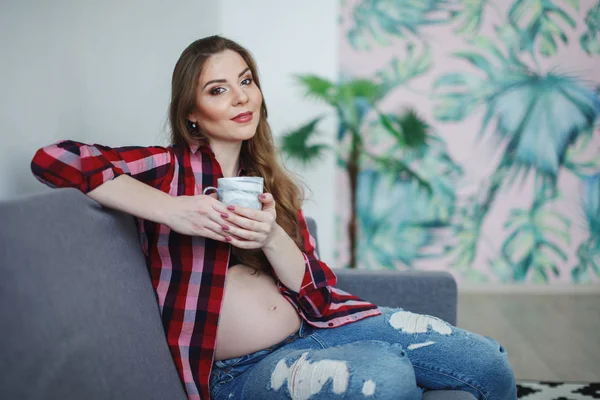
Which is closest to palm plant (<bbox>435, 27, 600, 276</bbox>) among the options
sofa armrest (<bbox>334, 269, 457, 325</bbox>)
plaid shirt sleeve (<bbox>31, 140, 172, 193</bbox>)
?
sofa armrest (<bbox>334, 269, 457, 325</bbox>)

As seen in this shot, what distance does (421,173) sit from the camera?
12.9 feet

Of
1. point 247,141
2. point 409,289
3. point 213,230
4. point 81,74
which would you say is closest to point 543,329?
point 409,289

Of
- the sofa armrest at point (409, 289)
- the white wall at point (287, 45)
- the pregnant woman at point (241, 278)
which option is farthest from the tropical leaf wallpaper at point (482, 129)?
the pregnant woman at point (241, 278)

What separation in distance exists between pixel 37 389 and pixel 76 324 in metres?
0.12

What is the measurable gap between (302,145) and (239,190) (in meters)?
2.36

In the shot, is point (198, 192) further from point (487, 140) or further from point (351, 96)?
point (487, 140)

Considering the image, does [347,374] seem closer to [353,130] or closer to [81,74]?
[81,74]

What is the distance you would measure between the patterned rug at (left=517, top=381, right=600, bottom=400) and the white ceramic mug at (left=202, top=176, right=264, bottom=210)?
1.57 meters

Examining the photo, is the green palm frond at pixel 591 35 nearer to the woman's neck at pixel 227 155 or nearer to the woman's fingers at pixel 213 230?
the woman's neck at pixel 227 155

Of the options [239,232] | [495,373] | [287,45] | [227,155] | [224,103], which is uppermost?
[287,45]

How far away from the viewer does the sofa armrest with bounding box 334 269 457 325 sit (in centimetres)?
172

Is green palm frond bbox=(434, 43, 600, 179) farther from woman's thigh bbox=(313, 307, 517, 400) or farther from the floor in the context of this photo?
woman's thigh bbox=(313, 307, 517, 400)

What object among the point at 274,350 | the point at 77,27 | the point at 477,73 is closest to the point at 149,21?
the point at 77,27

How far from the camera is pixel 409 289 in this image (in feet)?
5.72
